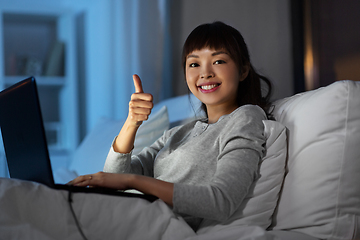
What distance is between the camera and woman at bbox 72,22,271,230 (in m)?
0.79

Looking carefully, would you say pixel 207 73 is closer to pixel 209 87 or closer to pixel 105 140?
pixel 209 87

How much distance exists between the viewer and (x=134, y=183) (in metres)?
0.82

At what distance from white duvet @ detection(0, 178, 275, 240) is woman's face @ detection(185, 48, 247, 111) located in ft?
1.51

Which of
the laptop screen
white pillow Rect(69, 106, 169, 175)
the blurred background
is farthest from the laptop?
the blurred background

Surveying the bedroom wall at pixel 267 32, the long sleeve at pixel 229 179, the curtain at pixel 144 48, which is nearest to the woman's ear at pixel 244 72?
the long sleeve at pixel 229 179

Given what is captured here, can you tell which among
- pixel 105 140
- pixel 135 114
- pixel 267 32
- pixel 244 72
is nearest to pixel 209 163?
pixel 135 114

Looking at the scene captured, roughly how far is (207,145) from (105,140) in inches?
33.9

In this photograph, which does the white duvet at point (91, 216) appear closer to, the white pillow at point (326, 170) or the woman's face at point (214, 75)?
the white pillow at point (326, 170)

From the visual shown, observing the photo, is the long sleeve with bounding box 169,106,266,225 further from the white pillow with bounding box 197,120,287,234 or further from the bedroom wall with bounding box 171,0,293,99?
the bedroom wall with bounding box 171,0,293,99

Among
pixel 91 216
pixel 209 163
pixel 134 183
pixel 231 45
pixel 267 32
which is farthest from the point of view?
pixel 267 32

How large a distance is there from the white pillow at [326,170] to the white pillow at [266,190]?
0.09 feet

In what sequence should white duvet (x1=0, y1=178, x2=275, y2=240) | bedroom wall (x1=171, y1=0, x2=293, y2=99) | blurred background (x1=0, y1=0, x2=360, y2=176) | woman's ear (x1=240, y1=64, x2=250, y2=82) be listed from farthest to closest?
bedroom wall (x1=171, y1=0, x2=293, y2=99), blurred background (x1=0, y1=0, x2=360, y2=176), woman's ear (x1=240, y1=64, x2=250, y2=82), white duvet (x1=0, y1=178, x2=275, y2=240)

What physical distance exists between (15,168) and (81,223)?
0.30m

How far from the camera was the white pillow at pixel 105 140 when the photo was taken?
1.55 metres
